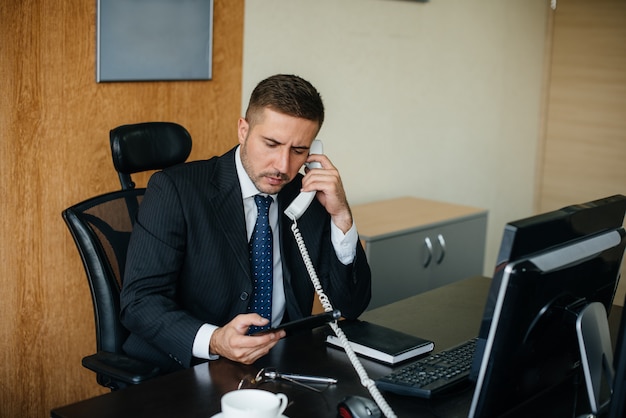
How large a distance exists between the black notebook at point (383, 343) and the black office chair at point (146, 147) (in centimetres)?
79

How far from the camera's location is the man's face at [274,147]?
91.2 inches

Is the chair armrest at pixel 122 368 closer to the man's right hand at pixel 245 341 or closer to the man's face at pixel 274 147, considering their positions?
the man's right hand at pixel 245 341

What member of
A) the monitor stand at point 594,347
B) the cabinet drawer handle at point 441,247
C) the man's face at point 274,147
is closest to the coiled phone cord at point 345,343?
the man's face at point 274,147

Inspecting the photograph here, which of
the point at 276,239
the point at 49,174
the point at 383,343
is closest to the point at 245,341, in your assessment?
the point at 383,343

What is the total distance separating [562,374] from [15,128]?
201 centimetres

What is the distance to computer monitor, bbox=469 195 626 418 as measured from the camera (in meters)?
1.45

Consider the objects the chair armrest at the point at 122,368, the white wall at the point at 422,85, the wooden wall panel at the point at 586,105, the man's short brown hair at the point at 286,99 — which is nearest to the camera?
the chair armrest at the point at 122,368

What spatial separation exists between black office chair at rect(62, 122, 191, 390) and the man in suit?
10cm

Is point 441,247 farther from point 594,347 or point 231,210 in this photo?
point 594,347

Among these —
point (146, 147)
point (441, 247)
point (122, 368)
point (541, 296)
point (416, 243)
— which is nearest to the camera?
point (541, 296)

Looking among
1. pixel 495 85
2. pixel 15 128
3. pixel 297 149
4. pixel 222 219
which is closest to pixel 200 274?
pixel 222 219

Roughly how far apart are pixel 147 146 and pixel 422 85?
8.05 feet

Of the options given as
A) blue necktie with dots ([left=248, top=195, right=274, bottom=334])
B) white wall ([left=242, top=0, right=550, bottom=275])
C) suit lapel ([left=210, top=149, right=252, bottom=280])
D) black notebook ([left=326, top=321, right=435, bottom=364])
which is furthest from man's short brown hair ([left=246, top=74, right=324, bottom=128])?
white wall ([left=242, top=0, right=550, bottom=275])

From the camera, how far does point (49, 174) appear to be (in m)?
2.97
